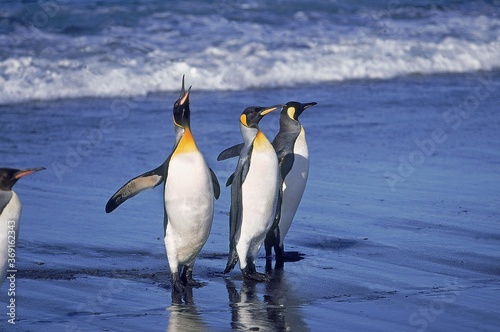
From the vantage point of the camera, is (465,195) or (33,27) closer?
(465,195)

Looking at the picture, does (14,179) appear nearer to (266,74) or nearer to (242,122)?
(242,122)

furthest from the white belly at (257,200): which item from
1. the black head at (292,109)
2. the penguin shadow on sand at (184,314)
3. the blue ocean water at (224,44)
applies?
the blue ocean water at (224,44)

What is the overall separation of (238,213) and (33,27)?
31.7 ft

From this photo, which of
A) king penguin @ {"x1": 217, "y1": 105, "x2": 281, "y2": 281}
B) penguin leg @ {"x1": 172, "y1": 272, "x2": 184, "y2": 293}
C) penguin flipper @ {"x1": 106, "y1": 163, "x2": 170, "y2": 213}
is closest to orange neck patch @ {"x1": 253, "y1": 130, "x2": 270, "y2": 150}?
king penguin @ {"x1": 217, "y1": 105, "x2": 281, "y2": 281}

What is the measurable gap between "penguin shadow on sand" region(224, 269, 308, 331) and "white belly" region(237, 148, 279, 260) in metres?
0.24

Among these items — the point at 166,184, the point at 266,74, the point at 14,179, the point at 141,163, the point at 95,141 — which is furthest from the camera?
the point at 266,74

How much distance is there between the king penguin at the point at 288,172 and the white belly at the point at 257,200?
0.77 ft

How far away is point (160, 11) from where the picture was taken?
53.0 feet

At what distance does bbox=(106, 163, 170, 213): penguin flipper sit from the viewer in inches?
222

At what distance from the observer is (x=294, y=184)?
6637mm

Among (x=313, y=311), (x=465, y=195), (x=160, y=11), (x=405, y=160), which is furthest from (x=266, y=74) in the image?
(x=313, y=311)

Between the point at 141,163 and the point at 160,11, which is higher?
the point at 160,11

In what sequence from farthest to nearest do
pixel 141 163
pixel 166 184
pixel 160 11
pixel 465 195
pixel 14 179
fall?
1. pixel 160 11
2. pixel 141 163
3. pixel 465 195
4. pixel 166 184
5. pixel 14 179

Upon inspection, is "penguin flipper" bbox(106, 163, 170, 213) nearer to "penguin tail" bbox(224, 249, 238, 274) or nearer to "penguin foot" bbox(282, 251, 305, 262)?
"penguin tail" bbox(224, 249, 238, 274)
